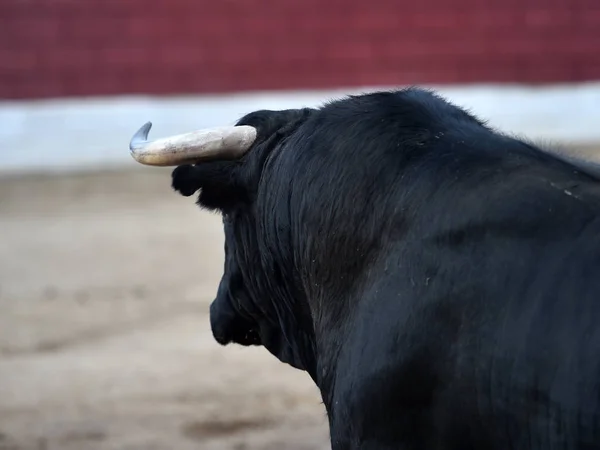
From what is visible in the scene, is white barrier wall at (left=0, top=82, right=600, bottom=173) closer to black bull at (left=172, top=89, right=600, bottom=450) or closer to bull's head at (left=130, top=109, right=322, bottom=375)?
bull's head at (left=130, top=109, right=322, bottom=375)

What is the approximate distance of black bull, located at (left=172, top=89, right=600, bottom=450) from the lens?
1636 millimetres

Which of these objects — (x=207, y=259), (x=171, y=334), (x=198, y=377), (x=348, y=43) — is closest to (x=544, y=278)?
(x=198, y=377)

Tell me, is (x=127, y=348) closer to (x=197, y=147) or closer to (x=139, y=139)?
(x=139, y=139)

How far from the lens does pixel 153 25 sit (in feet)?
31.5

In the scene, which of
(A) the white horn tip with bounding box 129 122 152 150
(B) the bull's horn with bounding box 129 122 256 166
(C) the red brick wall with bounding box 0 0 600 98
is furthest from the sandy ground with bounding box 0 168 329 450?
(C) the red brick wall with bounding box 0 0 600 98

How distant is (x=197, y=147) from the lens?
2.31 metres

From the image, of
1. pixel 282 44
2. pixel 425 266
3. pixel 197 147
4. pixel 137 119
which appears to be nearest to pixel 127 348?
pixel 197 147

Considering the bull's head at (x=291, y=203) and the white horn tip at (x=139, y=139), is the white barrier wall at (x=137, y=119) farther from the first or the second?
the bull's head at (x=291, y=203)

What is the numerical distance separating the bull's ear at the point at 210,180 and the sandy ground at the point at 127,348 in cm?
156

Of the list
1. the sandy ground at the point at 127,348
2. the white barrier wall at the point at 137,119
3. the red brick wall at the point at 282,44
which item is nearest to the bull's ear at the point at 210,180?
the sandy ground at the point at 127,348

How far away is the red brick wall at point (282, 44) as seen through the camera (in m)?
9.44

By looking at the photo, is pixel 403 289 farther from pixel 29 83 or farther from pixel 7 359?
pixel 29 83

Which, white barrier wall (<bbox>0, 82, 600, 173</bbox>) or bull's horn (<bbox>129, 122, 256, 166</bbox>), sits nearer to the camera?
bull's horn (<bbox>129, 122, 256, 166</bbox>)

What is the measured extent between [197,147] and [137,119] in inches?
283
